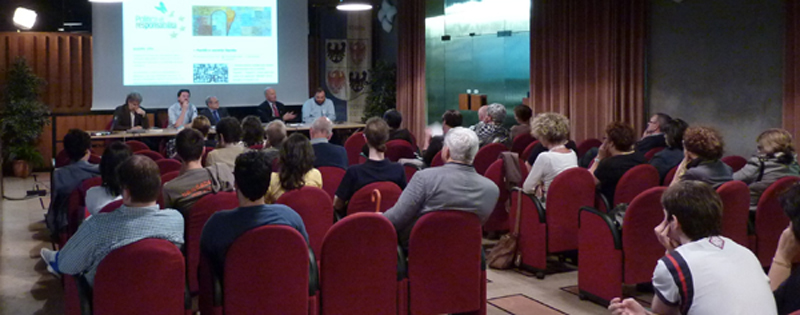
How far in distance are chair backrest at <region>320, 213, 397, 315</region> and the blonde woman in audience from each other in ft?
6.60

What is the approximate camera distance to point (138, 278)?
9.90 ft

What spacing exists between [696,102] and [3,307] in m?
6.95

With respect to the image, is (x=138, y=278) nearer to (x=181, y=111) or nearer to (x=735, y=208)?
(x=735, y=208)

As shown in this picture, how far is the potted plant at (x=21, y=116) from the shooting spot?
11.3m

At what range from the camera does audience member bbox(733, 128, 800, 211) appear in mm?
4988

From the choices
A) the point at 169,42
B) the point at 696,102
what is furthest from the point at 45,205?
the point at 696,102

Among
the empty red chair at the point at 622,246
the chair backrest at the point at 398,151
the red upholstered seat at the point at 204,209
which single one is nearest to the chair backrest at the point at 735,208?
the empty red chair at the point at 622,246

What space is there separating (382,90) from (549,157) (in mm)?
8546

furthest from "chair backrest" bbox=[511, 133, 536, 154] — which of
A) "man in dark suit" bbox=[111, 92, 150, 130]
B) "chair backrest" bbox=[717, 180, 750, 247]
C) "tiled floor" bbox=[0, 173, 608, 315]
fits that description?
"man in dark suit" bbox=[111, 92, 150, 130]

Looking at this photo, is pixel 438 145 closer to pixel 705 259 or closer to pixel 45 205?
pixel 705 259

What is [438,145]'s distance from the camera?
6.67 metres

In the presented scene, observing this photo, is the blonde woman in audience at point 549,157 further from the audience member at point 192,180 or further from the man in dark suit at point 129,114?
the man in dark suit at point 129,114

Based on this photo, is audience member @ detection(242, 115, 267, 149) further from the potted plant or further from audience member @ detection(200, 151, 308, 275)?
the potted plant

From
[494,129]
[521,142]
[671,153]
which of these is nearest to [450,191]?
[671,153]
